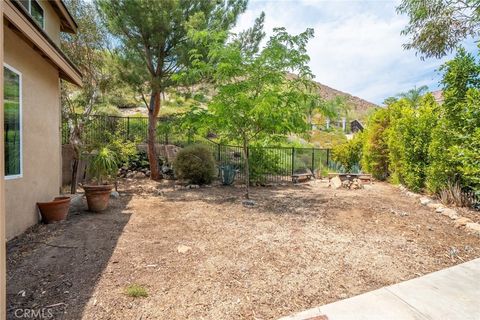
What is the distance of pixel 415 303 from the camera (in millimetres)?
2594

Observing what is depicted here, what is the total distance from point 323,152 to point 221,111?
8.79 metres

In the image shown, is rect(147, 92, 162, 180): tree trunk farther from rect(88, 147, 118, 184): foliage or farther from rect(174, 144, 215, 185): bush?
rect(88, 147, 118, 184): foliage

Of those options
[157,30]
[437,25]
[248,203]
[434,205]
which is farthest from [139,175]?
[437,25]

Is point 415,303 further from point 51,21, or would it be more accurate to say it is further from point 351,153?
point 351,153

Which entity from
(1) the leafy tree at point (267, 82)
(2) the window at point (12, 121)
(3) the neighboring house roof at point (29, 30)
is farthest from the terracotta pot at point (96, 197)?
(1) the leafy tree at point (267, 82)

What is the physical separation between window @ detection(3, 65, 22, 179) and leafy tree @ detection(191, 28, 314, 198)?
12.4 feet

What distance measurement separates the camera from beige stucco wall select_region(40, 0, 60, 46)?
5841 millimetres

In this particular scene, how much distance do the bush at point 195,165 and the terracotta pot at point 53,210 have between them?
4.40 meters

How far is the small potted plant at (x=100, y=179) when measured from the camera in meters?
5.46

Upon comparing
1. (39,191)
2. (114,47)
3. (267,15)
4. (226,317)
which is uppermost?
(267,15)

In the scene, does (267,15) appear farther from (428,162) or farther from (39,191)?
(39,191)

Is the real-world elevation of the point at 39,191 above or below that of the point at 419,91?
below

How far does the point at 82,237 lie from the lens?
4.07m

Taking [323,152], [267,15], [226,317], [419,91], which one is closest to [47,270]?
[226,317]
